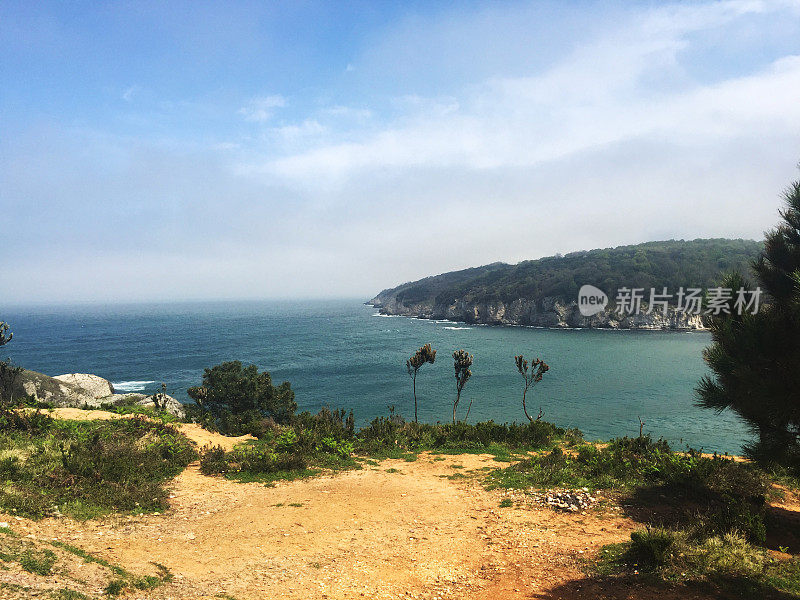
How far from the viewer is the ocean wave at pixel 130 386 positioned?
48.9m

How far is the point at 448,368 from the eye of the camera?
63500mm

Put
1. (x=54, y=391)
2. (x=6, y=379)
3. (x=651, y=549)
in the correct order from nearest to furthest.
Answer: (x=651, y=549) < (x=6, y=379) < (x=54, y=391)

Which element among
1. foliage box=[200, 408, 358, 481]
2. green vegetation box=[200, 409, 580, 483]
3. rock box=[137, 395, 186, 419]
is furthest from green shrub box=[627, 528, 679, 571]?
rock box=[137, 395, 186, 419]

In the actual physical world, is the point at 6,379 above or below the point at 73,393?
above

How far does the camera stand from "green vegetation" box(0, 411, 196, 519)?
9008 mm

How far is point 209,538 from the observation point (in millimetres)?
8641

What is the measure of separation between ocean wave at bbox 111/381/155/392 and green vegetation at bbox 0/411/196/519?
38675 mm

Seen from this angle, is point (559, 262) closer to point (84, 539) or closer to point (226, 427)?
point (226, 427)

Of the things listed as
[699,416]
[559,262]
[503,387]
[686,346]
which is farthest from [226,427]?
[559,262]

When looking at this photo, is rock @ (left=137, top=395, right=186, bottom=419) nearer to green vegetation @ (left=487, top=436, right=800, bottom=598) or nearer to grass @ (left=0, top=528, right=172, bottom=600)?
grass @ (left=0, top=528, right=172, bottom=600)

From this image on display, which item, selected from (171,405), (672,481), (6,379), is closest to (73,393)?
(6,379)

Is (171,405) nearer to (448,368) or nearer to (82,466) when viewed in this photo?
(82,466)

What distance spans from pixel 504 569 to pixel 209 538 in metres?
6.41

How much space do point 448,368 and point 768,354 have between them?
56.5 m
